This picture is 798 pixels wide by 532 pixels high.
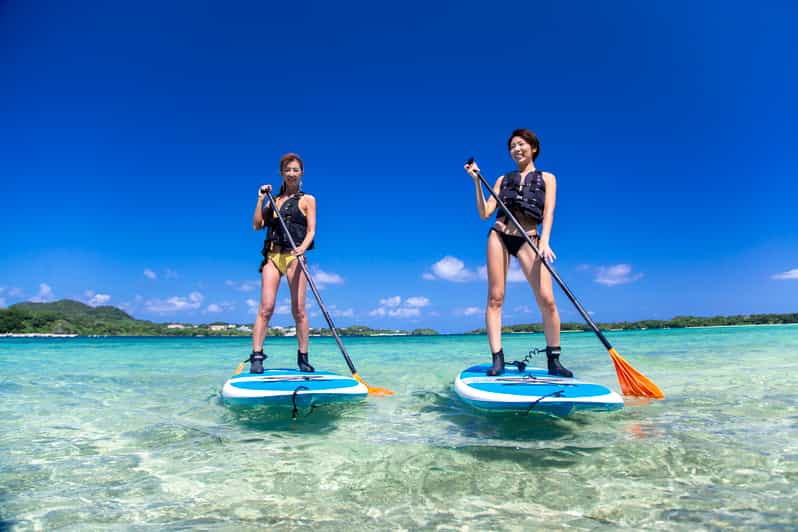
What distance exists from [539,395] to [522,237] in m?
2.16

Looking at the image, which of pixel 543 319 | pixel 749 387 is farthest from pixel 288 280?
pixel 749 387

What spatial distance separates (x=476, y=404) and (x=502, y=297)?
4.95ft

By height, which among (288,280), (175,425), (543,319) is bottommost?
(175,425)

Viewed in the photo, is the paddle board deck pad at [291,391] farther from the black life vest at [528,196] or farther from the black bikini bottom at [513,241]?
the black life vest at [528,196]

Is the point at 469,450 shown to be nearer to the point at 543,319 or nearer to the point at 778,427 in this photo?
the point at 543,319

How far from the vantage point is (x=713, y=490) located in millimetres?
2793

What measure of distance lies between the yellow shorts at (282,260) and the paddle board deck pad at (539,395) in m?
3.25

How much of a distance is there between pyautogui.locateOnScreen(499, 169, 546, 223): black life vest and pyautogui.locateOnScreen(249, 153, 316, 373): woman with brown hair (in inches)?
116

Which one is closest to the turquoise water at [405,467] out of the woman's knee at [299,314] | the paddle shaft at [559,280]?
the paddle shaft at [559,280]

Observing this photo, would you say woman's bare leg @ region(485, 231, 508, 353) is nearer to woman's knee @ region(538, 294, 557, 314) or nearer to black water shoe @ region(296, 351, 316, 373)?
woman's knee @ region(538, 294, 557, 314)

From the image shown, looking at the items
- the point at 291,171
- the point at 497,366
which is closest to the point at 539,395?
the point at 497,366

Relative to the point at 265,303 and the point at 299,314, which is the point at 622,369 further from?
the point at 265,303

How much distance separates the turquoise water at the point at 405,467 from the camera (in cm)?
256

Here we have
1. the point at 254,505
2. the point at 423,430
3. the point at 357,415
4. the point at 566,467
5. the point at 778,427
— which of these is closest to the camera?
the point at 254,505
